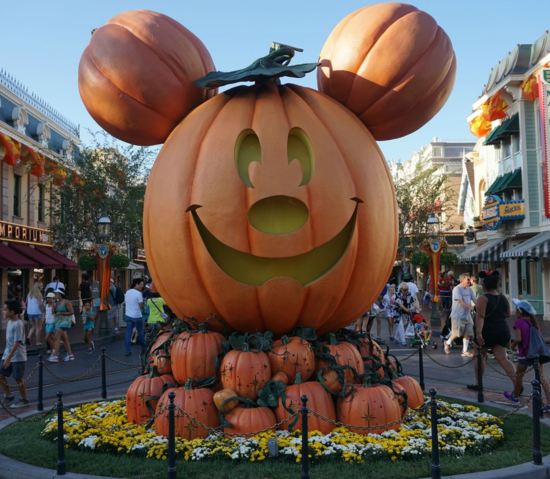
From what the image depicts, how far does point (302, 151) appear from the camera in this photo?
5.53 meters

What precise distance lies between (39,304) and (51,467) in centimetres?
1008

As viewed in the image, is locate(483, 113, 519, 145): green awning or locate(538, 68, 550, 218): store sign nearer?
locate(538, 68, 550, 218): store sign

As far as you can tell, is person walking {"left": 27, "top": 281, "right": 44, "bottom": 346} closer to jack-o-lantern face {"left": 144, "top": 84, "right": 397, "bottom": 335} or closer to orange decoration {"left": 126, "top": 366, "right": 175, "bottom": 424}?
orange decoration {"left": 126, "top": 366, "right": 175, "bottom": 424}

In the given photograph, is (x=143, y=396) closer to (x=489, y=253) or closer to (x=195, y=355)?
(x=195, y=355)

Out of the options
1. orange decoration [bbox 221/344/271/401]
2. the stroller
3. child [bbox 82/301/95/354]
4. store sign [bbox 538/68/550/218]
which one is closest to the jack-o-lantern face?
orange decoration [bbox 221/344/271/401]

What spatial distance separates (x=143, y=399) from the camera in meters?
5.69

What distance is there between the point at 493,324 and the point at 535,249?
13.5m

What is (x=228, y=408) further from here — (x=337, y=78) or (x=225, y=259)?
(x=337, y=78)

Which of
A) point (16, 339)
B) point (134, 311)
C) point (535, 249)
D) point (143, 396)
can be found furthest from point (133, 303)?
point (535, 249)

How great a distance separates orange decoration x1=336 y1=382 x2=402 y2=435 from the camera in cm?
521

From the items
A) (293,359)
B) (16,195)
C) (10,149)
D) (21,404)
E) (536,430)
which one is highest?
(10,149)

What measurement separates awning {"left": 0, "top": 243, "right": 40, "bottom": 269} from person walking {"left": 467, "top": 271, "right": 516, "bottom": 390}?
17.1 m

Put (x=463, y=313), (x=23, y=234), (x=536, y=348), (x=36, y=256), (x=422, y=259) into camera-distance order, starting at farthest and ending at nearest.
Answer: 1. (x=23, y=234)
2. (x=36, y=256)
3. (x=422, y=259)
4. (x=463, y=313)
5. (x=536, y=348)

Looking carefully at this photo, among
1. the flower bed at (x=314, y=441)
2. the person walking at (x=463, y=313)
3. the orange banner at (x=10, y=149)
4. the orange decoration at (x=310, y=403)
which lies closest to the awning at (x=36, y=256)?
the orange banner at (x=10, y=149)
